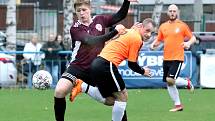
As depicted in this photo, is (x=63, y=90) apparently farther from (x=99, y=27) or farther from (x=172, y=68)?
(x=172, y=68)

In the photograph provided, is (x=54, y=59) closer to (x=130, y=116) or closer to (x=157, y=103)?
(x=157, y=103)

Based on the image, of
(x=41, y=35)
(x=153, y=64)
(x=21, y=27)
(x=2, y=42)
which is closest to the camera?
(x=153, y=64)

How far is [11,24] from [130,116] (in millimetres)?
14574

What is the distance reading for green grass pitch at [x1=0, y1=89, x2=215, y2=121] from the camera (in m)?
13.5

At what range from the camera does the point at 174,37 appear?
16.1 m

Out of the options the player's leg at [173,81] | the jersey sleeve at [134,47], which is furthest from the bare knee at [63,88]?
the player's leg at [173,81]

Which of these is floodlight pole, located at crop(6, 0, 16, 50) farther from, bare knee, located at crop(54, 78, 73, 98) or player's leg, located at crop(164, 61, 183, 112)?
bare knee, located at crop(54, 78, 73, 98)

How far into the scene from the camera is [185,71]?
22.5 meters

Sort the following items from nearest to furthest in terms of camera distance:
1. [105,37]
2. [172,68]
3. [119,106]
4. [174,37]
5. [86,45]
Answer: [105,37]
[119,106]
[86,45]
[172,68]
[174,37]

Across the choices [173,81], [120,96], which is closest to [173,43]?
[173,81]

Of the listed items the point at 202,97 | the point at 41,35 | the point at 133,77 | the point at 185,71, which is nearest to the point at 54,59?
the point at 133,77

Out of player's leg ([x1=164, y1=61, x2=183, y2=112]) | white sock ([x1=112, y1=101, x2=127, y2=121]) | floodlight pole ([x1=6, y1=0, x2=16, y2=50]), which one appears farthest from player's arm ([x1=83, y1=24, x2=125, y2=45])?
floodlight pole ([x1=6, y1=0, x2=16, y2=50])

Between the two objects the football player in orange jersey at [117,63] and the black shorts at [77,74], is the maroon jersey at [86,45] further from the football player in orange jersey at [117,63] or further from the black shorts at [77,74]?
the football player in orange jersey at [117,63]

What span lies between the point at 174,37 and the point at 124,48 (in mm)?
5304
